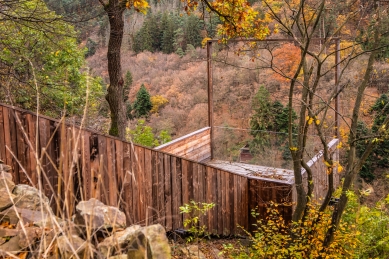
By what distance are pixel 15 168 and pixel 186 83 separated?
2153 centimetres

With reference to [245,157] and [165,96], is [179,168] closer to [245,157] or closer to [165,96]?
[245,157]

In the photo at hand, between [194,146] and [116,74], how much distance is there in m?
2.68

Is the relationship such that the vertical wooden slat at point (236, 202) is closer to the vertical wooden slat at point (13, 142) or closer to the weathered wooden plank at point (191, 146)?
the weathered wooden plank at point (191, 146)

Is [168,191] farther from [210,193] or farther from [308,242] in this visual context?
[308,242]

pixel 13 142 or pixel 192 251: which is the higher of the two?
pixel 13 142

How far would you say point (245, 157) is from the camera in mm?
16984

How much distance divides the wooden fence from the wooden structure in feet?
5.33

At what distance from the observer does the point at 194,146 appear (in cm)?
808

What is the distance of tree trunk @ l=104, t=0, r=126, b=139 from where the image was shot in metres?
5.92

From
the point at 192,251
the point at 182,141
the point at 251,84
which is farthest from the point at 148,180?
the point at 251,84

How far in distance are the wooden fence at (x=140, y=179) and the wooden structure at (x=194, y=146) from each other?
162cm

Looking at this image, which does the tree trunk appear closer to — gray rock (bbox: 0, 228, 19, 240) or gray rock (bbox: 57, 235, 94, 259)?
gray rock (bbox: 0, 228, 19, 240)

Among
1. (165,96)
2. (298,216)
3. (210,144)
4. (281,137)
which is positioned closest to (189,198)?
(298,216)

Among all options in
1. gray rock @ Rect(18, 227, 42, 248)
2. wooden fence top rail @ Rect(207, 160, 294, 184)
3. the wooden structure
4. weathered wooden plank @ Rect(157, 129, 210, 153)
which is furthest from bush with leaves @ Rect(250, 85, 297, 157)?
gray rock @ Rect(18, 227, 42, 248)
